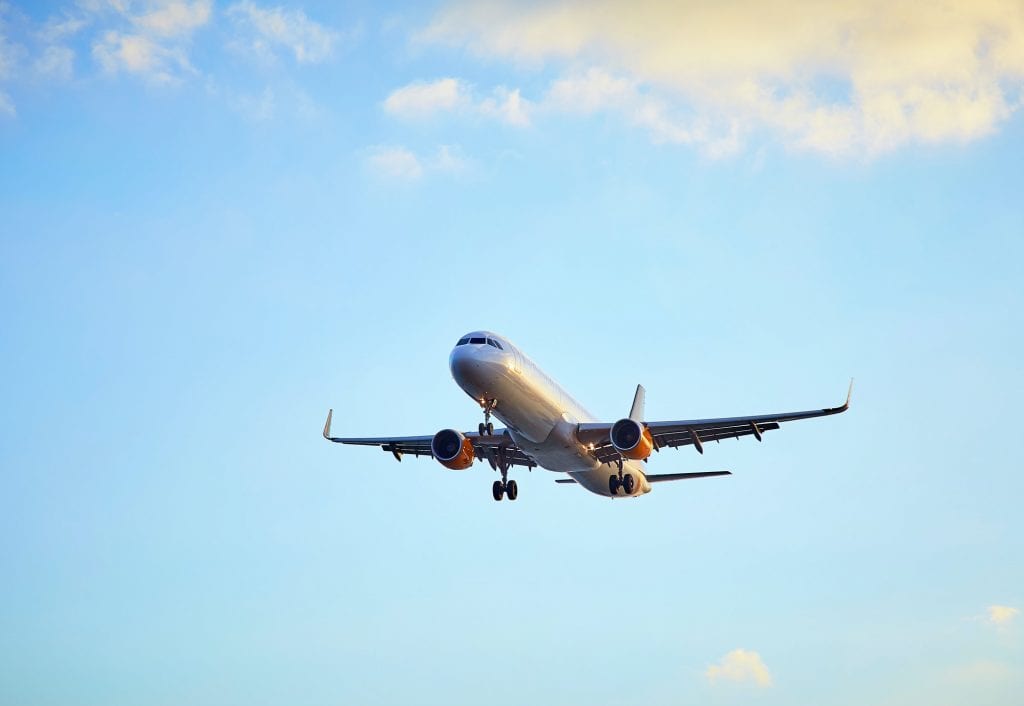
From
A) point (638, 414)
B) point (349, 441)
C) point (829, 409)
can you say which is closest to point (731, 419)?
point (829, 409)

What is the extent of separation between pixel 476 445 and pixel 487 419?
671cm

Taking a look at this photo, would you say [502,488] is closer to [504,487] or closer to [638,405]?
[504,487]

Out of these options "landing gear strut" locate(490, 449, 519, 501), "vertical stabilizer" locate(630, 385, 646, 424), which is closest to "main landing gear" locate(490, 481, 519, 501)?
"landing gear strut" locate(490, 449, 519, 501)

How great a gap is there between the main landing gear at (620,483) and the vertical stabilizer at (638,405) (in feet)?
36.7

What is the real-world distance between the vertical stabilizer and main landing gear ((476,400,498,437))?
20.8m

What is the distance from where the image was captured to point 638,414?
7019 cm

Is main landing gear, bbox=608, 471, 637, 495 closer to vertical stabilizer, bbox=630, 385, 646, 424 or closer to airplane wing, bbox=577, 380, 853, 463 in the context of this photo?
airplane wing, bbox=577, 380, 853, 463

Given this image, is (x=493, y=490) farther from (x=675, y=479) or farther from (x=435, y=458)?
(x=675, y=479)

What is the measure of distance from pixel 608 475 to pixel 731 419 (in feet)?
22.7

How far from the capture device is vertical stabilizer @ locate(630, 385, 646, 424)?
69.6 m

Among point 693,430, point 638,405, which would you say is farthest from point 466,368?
point 638,405

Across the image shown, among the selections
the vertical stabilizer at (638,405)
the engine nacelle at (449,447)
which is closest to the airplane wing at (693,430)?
the engine nacelle at (449,447)

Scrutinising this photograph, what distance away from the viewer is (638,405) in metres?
70.8

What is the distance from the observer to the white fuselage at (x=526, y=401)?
48281mm
